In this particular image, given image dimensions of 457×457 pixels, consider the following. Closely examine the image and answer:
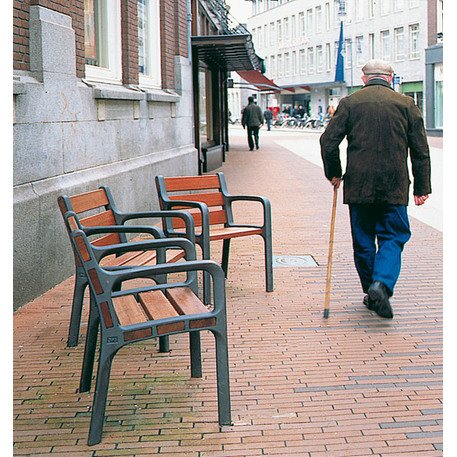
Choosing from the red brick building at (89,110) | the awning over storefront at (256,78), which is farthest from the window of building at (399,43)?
the red brick building at (89,110)

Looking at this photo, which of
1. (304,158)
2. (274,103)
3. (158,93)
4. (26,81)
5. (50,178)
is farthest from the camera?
(274,103)

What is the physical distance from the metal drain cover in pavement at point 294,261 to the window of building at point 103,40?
2988mm

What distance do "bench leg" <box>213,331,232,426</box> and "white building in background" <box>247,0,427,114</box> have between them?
48463 millimetres

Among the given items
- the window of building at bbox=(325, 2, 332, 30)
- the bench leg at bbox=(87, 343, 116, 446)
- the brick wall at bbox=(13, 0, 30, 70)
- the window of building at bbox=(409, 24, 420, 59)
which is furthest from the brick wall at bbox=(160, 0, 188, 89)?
the window of building at bbox=(325, 2, 332, 30)

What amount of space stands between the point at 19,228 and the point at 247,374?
8.12ft

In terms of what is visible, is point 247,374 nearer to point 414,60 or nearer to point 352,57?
point 414,60

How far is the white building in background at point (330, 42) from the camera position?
54531 mm

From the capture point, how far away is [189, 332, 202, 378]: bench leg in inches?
188

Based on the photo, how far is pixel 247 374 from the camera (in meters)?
4.90

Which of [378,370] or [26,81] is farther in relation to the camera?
[26,81]

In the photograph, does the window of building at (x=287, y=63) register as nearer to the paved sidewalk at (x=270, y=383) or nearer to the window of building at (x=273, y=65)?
the window of building at (x=273, y=65)

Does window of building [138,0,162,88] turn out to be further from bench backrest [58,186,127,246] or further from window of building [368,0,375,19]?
window of building [368,0,375,19]

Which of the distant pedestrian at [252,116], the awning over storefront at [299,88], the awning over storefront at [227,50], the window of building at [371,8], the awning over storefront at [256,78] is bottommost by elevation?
the distant pedestrian at [252,116]
